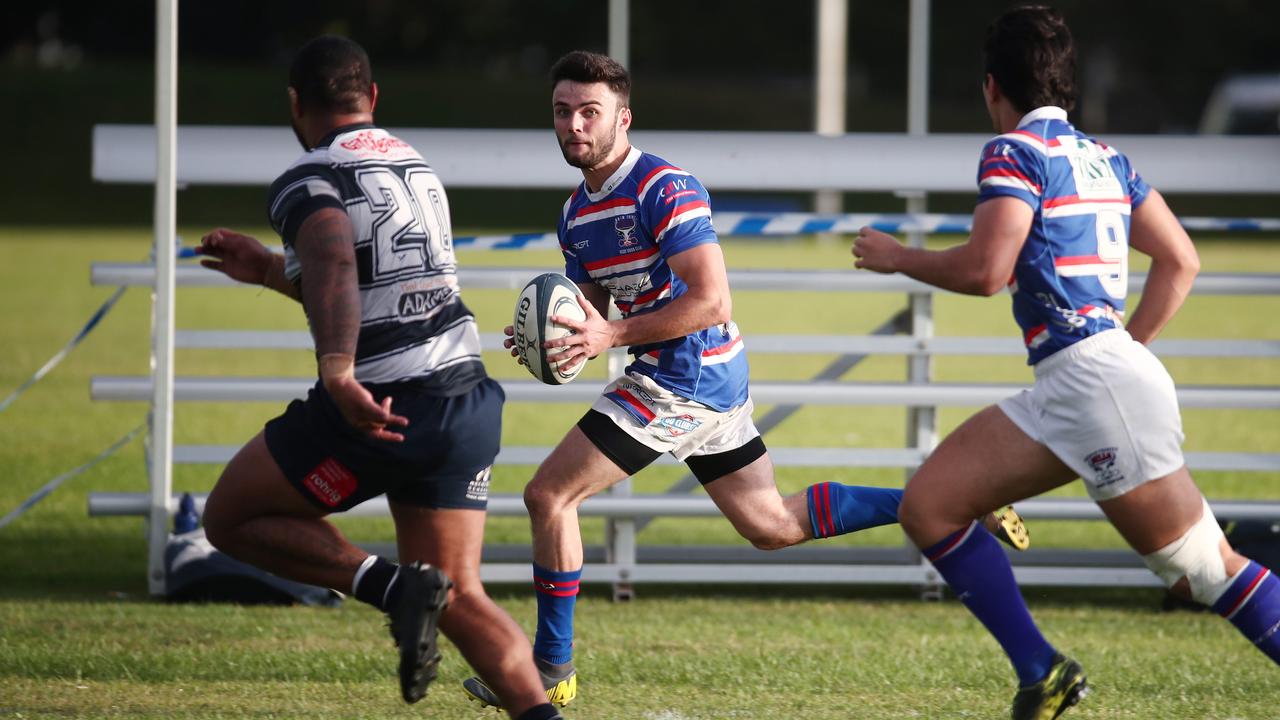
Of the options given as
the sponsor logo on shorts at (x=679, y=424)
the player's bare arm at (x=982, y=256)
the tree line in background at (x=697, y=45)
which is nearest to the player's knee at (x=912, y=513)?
the player's bare arm at (x=982, y=256)

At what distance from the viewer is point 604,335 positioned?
4574mm

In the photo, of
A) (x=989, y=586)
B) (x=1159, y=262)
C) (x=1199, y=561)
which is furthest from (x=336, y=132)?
(x=1199, y=561)

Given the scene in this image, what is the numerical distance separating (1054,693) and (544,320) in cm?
174

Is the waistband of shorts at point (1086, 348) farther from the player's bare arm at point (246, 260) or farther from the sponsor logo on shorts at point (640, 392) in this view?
the player's bare arm at point (246, 260)

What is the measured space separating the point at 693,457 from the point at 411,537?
4.08 feet

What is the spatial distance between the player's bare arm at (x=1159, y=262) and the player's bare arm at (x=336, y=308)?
2136mm

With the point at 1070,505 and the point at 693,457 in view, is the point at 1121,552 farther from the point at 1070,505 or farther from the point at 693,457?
the point at 693,457

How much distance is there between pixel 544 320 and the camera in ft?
15.1

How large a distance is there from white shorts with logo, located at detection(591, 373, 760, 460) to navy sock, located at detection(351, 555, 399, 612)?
3.64 ft

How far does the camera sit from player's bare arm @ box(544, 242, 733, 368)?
4535 mm

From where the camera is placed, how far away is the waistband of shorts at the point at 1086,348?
418 centimetres

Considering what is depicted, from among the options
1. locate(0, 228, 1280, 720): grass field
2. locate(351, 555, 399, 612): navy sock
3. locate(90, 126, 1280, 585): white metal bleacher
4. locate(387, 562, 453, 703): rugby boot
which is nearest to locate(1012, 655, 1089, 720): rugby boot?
locate(0, 228, 1280, 720): grass field

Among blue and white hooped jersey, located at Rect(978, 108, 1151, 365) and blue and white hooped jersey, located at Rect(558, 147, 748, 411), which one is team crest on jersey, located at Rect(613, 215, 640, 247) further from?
blue and white hooped jersey, located at Rect(978, 108, 1151, 365)

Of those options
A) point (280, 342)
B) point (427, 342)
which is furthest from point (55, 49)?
point (427, 342)
